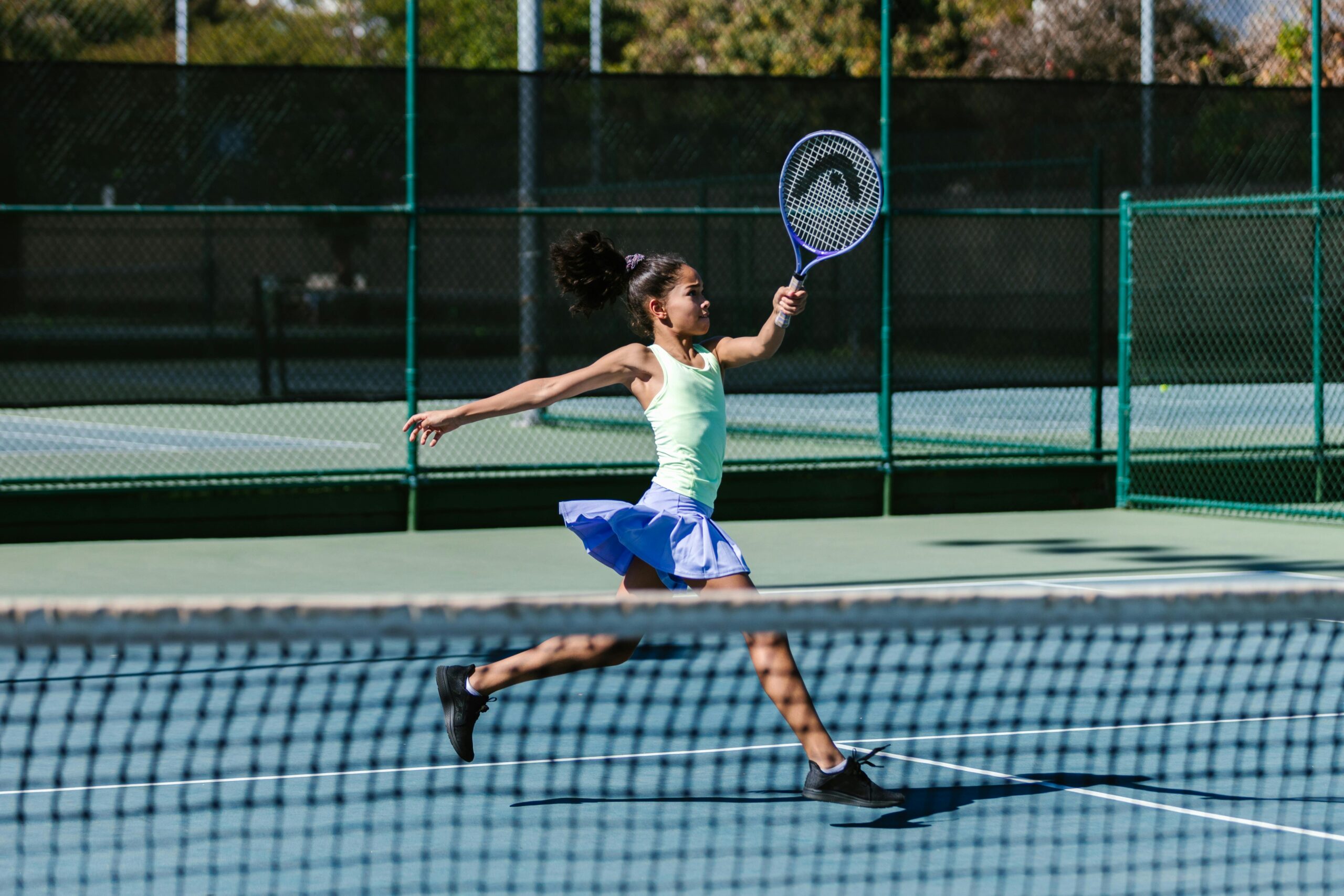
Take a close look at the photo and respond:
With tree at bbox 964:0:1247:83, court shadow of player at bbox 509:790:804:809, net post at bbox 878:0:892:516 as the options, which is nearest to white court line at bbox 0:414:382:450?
net post at bbox 878:0:892:516

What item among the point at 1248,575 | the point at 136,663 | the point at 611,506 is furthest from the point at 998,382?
the point at 611,506

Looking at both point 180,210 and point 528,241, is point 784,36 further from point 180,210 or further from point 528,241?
point 180,210

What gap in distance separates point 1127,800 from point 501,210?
21.6 feet

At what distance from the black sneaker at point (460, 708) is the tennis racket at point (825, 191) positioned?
2.03m

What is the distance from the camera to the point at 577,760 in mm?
5586

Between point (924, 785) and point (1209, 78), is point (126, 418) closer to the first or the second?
point (1209, 78)

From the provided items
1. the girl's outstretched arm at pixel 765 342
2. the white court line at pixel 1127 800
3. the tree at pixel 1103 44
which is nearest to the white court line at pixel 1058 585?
the white court line at pixel 1127 800

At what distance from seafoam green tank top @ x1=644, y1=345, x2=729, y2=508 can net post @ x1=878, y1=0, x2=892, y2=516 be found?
6.97 meters

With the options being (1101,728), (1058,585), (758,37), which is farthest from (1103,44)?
(1101,728)

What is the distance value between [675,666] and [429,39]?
590cm

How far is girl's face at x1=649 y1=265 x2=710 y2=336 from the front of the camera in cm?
540

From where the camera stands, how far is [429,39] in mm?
11875

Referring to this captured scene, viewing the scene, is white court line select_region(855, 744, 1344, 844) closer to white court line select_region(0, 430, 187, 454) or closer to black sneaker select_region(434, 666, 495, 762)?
black sneaker select_region(434, 666, 495, 762)

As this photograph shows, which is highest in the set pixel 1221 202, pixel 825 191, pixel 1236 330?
pixel 1221 202
